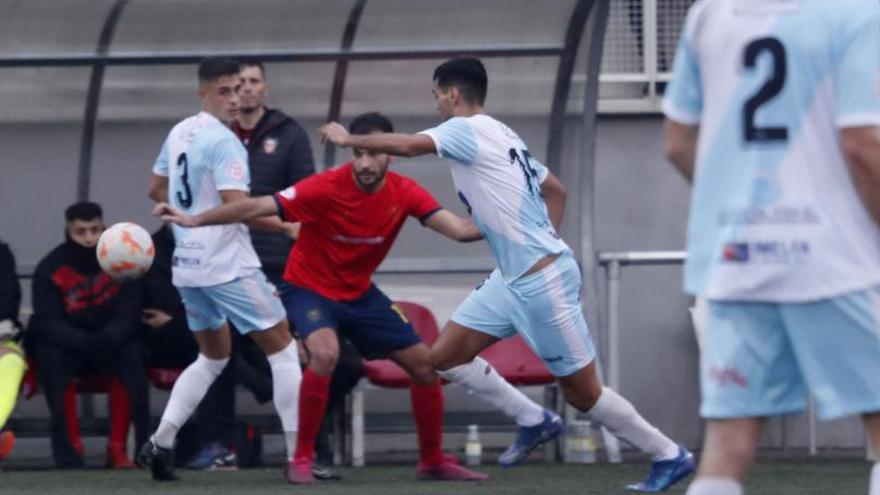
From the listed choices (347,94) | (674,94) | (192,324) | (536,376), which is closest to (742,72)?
(674,94)

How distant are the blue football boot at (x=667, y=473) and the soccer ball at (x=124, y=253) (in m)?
2.26

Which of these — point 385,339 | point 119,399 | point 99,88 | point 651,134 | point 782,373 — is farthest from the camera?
point 651,134

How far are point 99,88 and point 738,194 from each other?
6.48 m

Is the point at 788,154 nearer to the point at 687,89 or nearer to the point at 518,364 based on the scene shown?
the point at 687,89

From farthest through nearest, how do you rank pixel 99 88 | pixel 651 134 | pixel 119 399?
pixel 651 134, pixel 99 88, pixel 119 399

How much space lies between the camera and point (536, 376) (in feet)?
30.6

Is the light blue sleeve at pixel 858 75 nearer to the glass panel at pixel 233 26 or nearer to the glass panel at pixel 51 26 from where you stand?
the glass panel at pixel 233 26

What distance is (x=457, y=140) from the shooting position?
6.91m

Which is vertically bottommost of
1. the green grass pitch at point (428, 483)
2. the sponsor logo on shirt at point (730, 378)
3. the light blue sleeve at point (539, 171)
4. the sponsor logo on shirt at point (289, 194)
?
the green grass pitch at point (428, 483)

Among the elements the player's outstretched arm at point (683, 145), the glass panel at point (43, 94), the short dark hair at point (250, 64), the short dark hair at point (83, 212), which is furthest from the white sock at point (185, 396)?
the player's outstretched arm at point (683, 145)

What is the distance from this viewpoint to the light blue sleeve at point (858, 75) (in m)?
3.89

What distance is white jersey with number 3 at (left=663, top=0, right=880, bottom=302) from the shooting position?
389cm

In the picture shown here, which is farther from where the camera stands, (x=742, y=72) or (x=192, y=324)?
(x=192, y=324)

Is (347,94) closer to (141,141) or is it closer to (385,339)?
(141,141)
